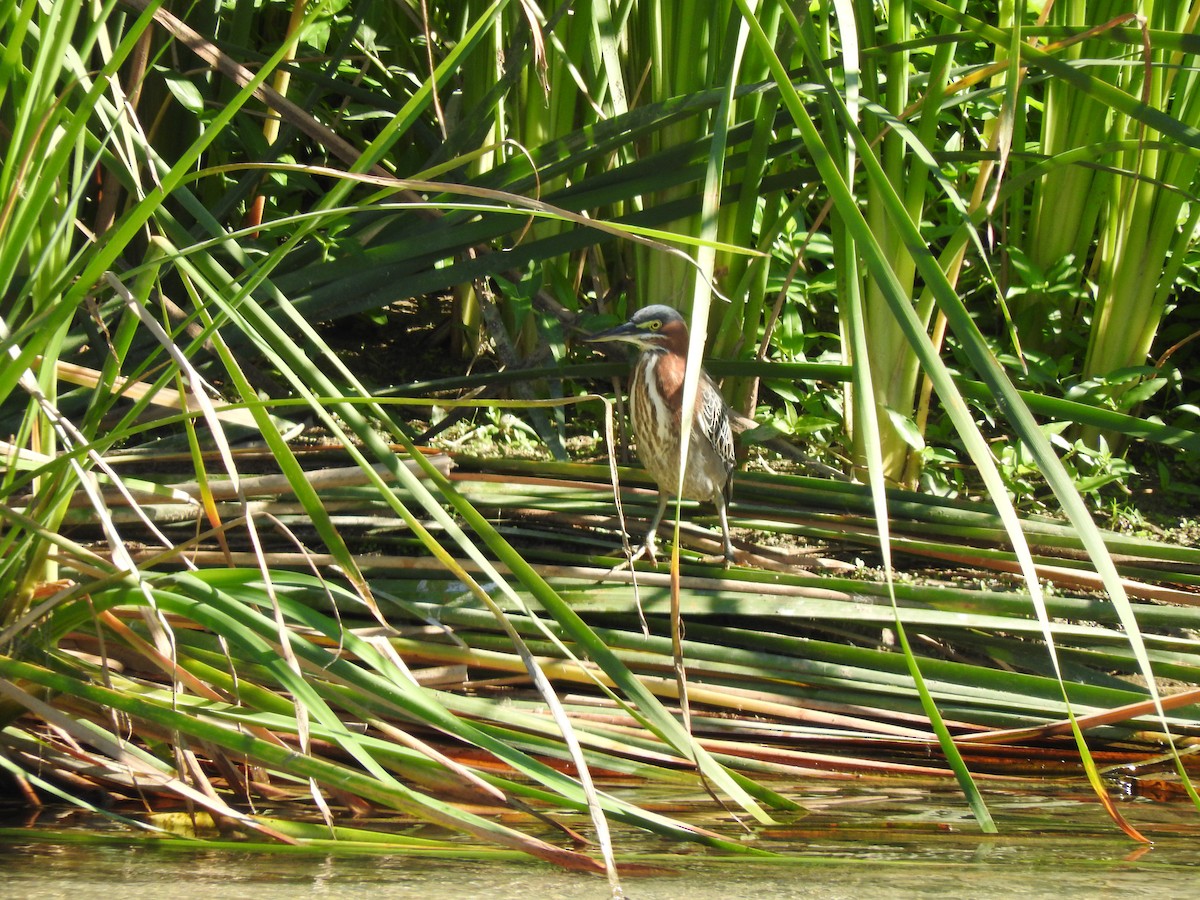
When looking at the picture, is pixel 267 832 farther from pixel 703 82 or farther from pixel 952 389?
pixel 703 82

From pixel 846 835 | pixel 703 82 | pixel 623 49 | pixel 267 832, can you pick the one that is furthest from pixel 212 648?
pixel 623 49

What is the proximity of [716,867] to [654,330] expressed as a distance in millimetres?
2493

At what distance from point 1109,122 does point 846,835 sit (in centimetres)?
324

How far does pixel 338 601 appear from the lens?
2900 mm

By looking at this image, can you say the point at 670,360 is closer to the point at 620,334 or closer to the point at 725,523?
the point at 620,334

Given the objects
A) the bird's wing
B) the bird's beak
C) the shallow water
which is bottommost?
the shallow water

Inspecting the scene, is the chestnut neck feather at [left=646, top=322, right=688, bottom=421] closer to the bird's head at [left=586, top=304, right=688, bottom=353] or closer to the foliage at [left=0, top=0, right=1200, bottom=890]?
the bird's head at [left=586, top=304, right=688, bottom=353]

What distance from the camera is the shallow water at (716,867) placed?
2.05 meters

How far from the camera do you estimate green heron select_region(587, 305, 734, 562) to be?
430 cm

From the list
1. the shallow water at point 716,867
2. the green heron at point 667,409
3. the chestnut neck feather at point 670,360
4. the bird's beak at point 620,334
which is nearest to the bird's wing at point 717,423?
the green heron at point 667,409

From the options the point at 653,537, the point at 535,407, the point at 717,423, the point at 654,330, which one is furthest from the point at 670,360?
the point at 535,407

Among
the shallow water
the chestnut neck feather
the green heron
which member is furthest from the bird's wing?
the shallow water

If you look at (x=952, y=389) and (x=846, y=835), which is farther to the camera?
(x=846, y=835)

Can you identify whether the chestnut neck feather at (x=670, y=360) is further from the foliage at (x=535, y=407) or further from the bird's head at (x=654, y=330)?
the foliage at (x=535, y=407)
